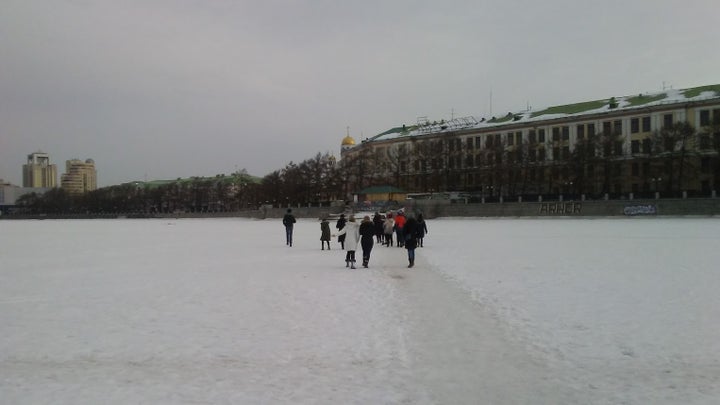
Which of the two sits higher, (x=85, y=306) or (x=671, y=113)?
(x=671, y=113)

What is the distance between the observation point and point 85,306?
456 inches

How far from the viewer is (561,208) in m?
61.0

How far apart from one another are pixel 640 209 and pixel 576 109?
125 ft

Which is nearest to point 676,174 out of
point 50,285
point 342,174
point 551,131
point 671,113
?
point 671,113

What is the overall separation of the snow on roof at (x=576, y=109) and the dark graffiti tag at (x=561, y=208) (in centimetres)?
2874

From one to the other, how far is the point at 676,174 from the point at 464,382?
75833 millimetres

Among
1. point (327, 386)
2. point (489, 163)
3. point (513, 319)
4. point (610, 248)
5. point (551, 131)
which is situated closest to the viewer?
point (327, 386)

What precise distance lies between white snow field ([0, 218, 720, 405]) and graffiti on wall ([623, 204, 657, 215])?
42.2 meters

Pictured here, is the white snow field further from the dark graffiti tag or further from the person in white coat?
the dark graffiti tag

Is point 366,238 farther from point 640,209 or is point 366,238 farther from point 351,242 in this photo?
point 640,209

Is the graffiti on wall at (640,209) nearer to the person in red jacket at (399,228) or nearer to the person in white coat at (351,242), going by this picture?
the person in red jacket at (399,228)

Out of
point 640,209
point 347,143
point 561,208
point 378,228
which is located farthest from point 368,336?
point 347,143

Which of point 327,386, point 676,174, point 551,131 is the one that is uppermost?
point 551,131

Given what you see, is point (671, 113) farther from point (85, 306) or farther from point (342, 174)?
point (85, 306)
